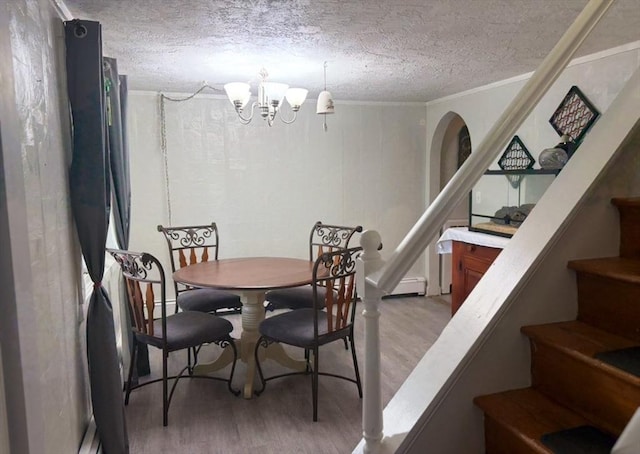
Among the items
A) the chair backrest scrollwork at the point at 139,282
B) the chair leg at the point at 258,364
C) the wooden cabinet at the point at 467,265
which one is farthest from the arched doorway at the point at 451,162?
the chair backrest scrollwork at the point at 139,282

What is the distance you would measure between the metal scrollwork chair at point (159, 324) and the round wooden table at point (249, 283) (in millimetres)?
180

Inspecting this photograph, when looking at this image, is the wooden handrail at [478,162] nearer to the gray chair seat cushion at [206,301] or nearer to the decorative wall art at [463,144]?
the gray chair seat cushion at [206,301]

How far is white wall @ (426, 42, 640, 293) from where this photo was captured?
2.94 metres

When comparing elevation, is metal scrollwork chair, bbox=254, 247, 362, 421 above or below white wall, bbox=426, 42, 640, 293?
below

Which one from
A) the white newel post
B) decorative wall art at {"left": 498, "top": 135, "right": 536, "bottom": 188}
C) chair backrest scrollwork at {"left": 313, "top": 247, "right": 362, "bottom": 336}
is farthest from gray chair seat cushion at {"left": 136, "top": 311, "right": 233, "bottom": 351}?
decorative wall art at {"left": 498, "top": 135, "right": 536, "bottom": 188}

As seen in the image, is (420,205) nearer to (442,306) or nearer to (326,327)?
(442,306)

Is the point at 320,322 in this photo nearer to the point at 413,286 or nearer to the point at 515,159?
the point at 515,159

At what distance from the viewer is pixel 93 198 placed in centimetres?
196

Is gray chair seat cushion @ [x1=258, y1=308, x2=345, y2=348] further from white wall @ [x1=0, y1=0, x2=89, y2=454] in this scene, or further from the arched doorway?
the arched doorway

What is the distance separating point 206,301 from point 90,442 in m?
1.37

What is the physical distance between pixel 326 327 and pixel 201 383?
0.98 metres

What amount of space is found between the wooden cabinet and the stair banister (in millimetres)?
2140

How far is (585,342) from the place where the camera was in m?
1.44

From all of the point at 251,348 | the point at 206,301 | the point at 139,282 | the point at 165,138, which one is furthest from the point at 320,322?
the point at 165,138
